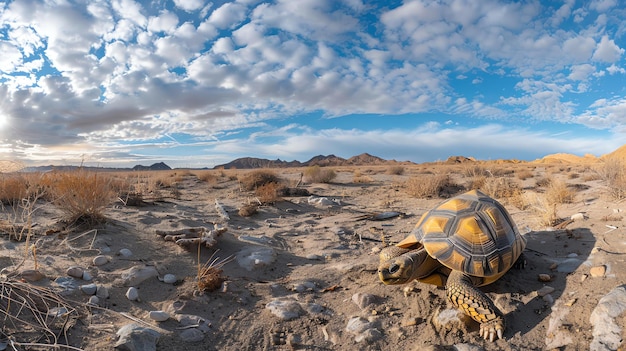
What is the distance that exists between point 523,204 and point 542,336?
6209 millimetres

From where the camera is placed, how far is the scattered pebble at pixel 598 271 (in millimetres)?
3924

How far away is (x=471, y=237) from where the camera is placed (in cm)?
397

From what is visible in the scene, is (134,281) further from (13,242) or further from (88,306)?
(13,242)

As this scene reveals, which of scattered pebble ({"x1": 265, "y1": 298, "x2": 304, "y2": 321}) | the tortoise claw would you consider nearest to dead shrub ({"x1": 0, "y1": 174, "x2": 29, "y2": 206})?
scattered pebble ({"x1": 265, "y1": 298, "x2": 304, "y2": 321})

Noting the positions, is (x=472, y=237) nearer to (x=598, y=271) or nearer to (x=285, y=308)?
(x=598, y=271)

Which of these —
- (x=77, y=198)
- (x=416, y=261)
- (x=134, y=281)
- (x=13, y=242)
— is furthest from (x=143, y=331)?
(x=77, y=198)

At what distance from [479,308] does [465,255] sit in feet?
1.96

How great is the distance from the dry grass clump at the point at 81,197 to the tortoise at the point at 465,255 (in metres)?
4.82

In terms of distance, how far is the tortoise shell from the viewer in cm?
382

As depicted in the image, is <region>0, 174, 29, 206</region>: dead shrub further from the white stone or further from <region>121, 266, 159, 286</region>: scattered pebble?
<region>121, 266, 159, 286</region>: scattered pebble

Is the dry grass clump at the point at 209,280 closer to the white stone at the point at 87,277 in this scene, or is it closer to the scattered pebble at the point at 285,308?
the scattered pebble at the point at 285,308

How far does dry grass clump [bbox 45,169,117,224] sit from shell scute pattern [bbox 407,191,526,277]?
5141mm

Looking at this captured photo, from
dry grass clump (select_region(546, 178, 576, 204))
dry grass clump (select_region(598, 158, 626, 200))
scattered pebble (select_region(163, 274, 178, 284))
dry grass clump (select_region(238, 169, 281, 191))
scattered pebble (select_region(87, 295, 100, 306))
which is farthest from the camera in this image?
dry grass clump (select_region(238, 169, 281, 191))

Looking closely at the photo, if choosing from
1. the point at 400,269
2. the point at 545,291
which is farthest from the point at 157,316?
the point at 545,291
